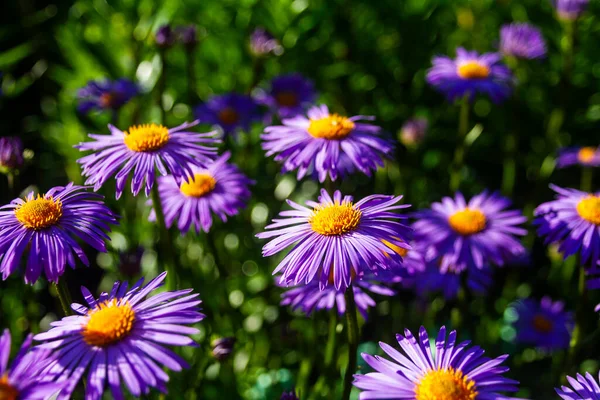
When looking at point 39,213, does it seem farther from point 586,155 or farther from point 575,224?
point 586,155

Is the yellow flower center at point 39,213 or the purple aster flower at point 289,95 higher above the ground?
the purple aster flower at point 289,95

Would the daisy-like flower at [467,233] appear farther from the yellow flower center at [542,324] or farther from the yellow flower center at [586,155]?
the yellow flower center at [586,155]

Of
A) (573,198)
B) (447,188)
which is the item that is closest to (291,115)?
(447,188)

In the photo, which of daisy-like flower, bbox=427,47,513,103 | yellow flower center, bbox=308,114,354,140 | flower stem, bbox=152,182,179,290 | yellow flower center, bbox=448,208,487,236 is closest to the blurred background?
daisy-like flower, bbox=427,47,513,103

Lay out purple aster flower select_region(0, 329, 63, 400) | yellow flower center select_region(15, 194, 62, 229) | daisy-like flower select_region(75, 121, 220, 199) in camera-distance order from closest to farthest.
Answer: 1. purple aster flower select_region(0, 329, 63, 400)
2. yellow flower center select_region(15, 194, 62, 229)
3. daisy-like flower select_region(75, 121, 220, 199)

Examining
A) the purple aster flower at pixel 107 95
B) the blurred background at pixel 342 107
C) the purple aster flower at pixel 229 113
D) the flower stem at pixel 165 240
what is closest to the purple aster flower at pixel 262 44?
the blurred background at pixel 342 107

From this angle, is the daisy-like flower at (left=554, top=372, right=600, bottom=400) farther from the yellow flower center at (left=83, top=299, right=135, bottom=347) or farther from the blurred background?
the blurred background

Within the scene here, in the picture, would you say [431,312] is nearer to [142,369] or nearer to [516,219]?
[516,219]
